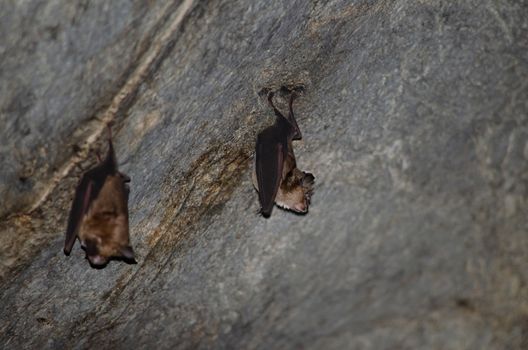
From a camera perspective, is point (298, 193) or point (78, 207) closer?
point (78, 207)

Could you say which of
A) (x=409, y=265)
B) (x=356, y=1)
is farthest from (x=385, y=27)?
(x=409, y=265)

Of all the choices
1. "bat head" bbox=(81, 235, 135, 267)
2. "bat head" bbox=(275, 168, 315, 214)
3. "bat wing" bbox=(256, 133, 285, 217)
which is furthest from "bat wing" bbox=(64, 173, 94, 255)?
"bat head" bbox=(275, 168, 315, 214)

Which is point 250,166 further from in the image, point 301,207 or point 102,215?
point 102,215

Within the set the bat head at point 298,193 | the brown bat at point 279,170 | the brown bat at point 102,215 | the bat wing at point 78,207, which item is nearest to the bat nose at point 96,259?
the brown bat at point 102,215

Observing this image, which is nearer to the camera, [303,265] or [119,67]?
[119,67]

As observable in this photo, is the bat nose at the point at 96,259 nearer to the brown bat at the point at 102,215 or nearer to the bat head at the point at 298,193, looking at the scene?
the brown bat at the point at 102,215

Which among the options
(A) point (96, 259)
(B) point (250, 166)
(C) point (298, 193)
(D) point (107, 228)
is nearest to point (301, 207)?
(C) point (298, 193)

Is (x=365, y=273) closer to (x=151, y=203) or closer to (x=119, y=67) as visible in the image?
(x=151, y=203)
